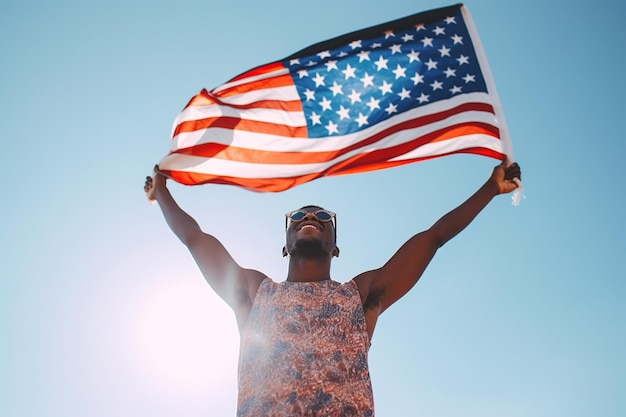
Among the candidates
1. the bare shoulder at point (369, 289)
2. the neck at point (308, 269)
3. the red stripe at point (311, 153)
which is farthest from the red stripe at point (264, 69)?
the bare shoulder at point (369, 289)

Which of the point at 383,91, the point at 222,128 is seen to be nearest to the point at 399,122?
the point at 383,91

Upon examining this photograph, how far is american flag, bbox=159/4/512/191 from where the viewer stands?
6.47m

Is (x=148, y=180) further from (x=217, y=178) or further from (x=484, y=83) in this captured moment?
(x=484, y=83)

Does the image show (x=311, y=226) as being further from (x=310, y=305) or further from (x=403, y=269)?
(x=310, y=305)

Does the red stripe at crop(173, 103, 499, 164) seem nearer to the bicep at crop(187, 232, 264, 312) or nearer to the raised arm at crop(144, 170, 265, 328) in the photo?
the raised arm at crop(144, 170, 265, 328)

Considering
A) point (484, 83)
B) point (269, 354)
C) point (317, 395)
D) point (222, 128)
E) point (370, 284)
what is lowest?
point (317, 395)

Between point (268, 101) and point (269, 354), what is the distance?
10.7ft

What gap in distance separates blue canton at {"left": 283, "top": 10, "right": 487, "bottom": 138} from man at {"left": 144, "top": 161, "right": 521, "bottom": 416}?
1090mm

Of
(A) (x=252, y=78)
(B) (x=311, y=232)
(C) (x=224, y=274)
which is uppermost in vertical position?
(A) (x=252, y=78)

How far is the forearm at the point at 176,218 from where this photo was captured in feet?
18.0

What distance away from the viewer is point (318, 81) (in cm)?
662

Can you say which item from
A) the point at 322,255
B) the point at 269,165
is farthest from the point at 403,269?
the point at 269,165

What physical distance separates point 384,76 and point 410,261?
238 centimetres

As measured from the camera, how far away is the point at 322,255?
5547mm
